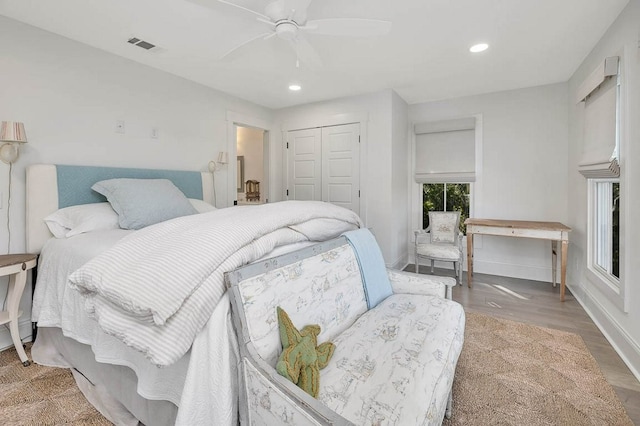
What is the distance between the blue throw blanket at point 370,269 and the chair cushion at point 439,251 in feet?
6.49

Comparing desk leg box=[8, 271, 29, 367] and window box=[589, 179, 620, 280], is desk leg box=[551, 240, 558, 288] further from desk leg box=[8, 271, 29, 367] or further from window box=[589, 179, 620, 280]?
desk leg box=[8, 271, 29, 367]

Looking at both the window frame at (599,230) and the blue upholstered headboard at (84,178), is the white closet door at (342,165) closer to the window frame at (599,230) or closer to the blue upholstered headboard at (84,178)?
the blue upholstered headboard at (84,178)

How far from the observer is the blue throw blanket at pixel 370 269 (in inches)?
69.8

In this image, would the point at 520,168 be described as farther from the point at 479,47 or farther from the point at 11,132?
the point at 11,132

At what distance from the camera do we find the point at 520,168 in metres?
3.86

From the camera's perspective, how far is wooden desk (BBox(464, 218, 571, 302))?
3.08 meters

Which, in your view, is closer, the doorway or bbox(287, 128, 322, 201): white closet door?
bbox(287, 128, 322, 201): white closet door

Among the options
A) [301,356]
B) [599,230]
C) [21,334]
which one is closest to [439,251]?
[599,230]

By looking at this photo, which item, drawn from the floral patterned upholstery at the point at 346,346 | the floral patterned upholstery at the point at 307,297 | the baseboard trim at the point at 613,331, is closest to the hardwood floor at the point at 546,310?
the baseboard trim at the point at 613,331

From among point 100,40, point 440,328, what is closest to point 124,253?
point 440,328

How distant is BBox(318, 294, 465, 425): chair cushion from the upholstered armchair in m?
2.15

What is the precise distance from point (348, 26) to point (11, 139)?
8.03 feet

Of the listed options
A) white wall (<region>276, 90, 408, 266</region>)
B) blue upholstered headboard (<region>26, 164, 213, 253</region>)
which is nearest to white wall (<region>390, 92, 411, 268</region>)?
white wall (<region>276, 90, 408, 266</region>)

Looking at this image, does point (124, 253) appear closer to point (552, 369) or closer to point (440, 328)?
point (440, 328)
